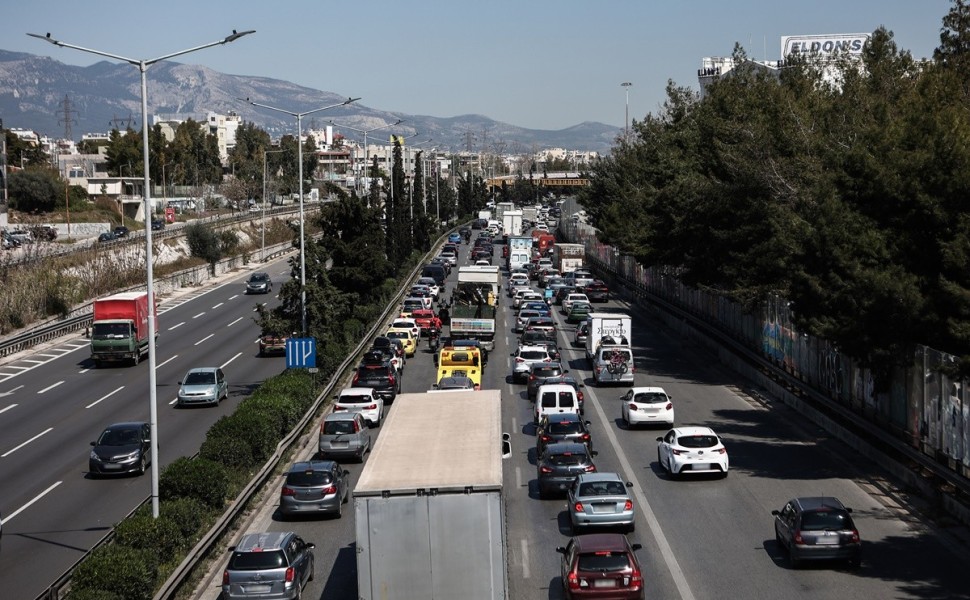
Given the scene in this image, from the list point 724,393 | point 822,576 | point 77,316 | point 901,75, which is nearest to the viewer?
point 822,576

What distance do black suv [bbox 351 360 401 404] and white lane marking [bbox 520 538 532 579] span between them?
17.9 m

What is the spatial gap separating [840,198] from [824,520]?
48.3ft

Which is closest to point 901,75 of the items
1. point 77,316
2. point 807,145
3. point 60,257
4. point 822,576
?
point 807,145

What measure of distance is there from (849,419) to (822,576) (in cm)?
1265

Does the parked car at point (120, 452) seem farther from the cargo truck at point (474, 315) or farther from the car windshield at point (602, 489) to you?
the cargo truck at point (474, 315)

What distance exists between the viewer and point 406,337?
181ft

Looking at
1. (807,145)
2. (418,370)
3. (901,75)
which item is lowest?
(418,370)

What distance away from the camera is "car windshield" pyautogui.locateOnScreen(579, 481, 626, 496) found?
24328mm

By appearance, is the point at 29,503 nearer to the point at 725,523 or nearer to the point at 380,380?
the point at 380,380

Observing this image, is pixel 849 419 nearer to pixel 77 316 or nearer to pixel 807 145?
pixel 807 145

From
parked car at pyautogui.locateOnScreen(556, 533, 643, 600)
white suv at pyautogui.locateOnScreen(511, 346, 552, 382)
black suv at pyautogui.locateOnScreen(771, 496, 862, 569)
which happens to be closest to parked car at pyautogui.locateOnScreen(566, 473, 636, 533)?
black suv at pyautogui.locateOnScreen(771, 496, 862, 569)

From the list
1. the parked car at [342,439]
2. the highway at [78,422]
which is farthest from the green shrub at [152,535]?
the parked car at [342,439]

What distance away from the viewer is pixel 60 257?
8125cm

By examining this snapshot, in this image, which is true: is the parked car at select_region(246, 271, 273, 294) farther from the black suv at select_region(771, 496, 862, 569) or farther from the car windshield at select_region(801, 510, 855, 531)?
the car windshield at select_region(801, 510, 855, 531)
